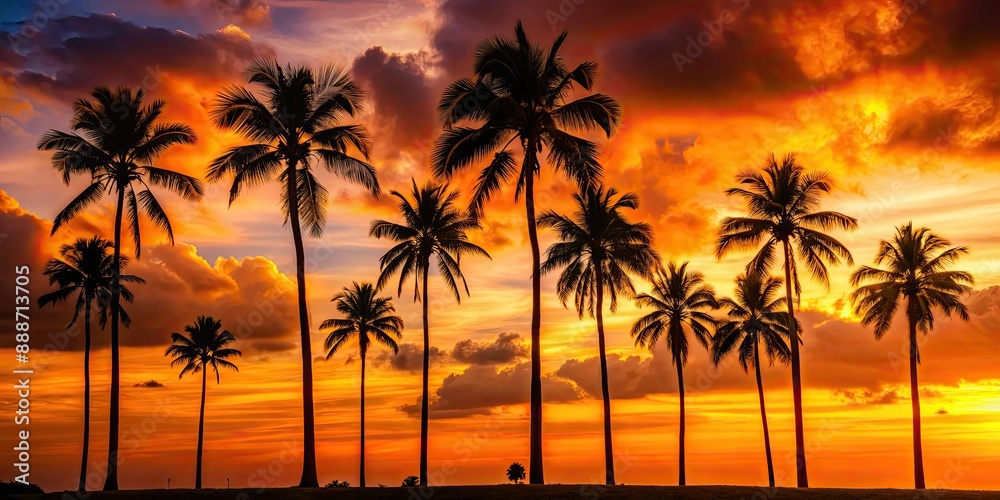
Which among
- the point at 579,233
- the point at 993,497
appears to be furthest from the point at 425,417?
the point at 993,497

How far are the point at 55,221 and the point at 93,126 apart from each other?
4.85m

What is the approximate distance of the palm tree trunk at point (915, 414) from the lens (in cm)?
4995

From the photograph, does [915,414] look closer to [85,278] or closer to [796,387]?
[796,387]

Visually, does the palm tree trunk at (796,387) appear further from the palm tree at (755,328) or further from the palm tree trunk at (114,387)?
the palm tree trunk at (114,387)

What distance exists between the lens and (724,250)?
1950 inches

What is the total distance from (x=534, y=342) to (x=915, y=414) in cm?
2931

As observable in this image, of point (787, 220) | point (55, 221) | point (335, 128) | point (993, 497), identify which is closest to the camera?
point (993, 497)

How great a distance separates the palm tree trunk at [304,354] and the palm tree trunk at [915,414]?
3624 cm

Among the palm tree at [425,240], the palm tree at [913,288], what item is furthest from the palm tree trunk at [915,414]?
the palm tree at [425,240]

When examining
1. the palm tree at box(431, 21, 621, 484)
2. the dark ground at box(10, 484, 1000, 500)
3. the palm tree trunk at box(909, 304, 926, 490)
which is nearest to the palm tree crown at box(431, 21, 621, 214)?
the palm tree at box(431, 21, 621, 484)

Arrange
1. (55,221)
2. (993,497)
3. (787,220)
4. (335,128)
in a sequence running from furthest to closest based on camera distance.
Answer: (787,220) < (55,221) < (335,128) < (993,497)

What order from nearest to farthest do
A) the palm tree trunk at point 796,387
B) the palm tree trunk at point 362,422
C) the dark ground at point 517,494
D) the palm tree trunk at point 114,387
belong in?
the dark ground at point 517,494 < the palm tree trunk at point 114,387 < the palm tree trunk at point 796,387 < the palm tree trunk at point 362,422

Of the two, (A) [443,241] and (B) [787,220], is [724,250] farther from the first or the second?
(A) [443,241]

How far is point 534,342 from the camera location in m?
35.2
